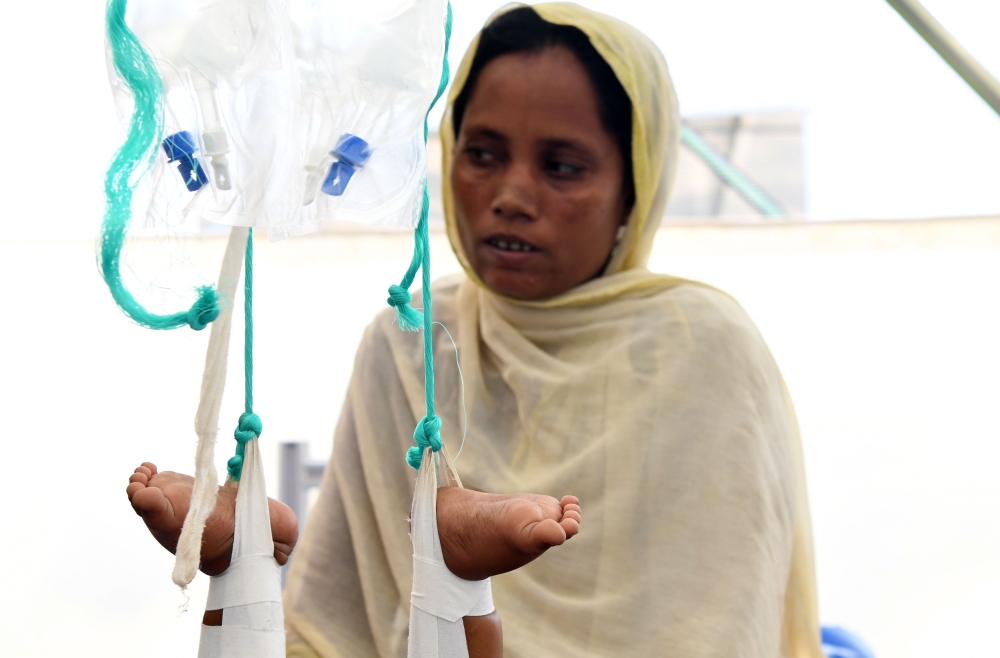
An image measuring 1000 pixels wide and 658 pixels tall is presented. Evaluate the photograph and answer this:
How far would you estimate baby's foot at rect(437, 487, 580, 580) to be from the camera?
59 centimetres

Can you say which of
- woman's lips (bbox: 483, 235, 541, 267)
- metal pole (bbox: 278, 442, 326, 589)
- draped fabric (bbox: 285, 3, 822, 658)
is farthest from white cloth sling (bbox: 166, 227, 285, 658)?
metal pole (bbox: 278, 442, 326, 589)

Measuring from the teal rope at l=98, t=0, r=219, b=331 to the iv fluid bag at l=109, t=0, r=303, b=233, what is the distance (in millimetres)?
13

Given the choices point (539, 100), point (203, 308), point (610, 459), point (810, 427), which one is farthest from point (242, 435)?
point (810, 427)

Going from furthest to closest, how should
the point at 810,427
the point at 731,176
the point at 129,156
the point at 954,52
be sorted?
1. the point at 731,176
2. the point at 810,427
3. the point at 954,52
4. the point at 129,156

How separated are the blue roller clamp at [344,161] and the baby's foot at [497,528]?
0.21 meters

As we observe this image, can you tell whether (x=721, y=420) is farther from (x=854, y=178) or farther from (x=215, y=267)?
(x=215, y=267)

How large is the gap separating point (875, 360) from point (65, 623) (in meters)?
1.64

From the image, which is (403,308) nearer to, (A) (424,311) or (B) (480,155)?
(A) (424,311)

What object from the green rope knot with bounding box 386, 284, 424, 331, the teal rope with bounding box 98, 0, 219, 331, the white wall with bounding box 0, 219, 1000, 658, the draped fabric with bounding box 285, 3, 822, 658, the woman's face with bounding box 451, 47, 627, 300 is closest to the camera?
the teal rope with bounding box 98, 0, 219, 331

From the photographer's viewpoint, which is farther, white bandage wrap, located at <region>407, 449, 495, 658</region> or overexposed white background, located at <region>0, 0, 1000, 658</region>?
overexposed white background, located at <region>0, 0, 1000, 658</region>

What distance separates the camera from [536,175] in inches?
46.2

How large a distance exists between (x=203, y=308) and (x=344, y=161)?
128 mm

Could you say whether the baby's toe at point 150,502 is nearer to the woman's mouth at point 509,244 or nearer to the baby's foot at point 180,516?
the baby's foot at point 180,516

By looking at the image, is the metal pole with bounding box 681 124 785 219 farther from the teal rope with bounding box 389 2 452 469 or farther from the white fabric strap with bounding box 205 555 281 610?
the white fabric strap with bounding box 205 555 281 610
